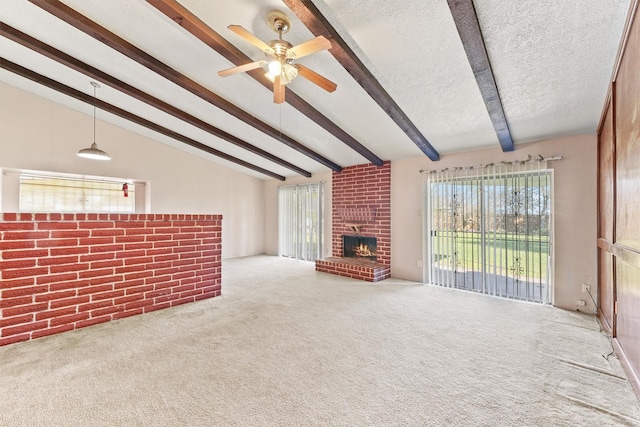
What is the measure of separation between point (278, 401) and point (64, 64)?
4.44 m

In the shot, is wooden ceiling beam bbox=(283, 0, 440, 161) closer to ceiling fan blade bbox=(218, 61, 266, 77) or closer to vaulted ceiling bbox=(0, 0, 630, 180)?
vaulted ceiling bbox=(0, 0, 630, 180)

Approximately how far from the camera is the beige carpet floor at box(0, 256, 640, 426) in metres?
1.62

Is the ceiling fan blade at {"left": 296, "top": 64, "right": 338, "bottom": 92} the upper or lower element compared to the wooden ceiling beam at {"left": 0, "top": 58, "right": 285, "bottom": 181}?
lower

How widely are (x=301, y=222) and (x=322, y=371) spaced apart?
16.4 ft

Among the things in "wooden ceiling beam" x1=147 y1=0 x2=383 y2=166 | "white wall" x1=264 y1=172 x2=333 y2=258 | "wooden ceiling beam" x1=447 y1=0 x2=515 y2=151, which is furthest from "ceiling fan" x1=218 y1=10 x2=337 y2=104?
"white wall" x1=264 y1=172 x2=333 y2=258

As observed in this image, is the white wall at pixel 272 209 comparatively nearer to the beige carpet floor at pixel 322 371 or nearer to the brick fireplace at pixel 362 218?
the brick fireplace at pixel 362 218

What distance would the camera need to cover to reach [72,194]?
5172 millimetres

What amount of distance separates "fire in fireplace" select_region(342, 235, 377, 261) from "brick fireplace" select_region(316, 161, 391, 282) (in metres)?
0.02

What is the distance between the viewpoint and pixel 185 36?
2.75 meters

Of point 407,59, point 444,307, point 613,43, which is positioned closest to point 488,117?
point 613,43

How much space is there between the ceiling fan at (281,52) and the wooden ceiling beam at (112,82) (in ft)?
7.37

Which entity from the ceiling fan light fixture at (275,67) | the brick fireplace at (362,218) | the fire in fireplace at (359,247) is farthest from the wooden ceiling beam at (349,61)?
the fire in fireplace at (359,247)

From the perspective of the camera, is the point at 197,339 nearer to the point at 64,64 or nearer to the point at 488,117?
the point at 64,64

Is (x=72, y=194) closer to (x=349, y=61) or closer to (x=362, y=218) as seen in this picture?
(x=362, y=218)
